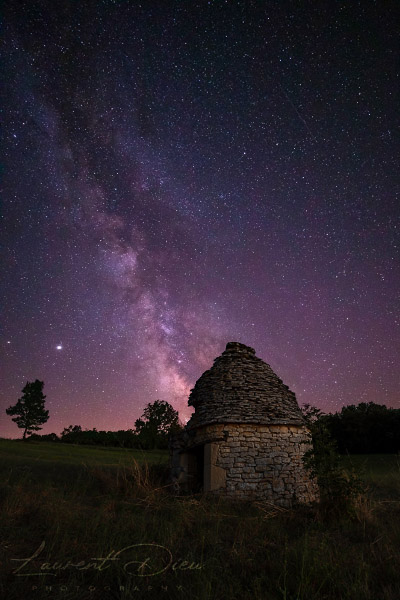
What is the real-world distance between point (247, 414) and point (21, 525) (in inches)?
239

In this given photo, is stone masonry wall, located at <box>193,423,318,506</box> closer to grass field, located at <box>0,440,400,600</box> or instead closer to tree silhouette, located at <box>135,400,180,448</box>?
grass field, located at <box>0,440,400,600</box>

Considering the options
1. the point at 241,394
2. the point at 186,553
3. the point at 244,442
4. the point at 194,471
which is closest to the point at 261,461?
the point at 244,442

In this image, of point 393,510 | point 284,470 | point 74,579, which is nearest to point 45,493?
point 74,579

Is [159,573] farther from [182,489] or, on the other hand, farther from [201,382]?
[201,382]

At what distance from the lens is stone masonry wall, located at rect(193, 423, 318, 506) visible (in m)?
9.06

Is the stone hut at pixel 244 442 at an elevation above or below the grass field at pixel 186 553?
above

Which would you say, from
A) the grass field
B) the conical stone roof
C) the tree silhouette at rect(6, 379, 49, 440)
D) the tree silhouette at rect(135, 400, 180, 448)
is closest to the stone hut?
the conical stone roof

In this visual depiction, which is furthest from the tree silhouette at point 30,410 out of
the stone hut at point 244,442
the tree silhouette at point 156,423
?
the stone hut at point 244,442

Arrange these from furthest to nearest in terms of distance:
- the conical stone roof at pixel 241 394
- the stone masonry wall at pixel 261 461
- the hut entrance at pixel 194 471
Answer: the hut entrance at pixel 194 471, the conical stone roof at pixel 241 394, the stone masonry wall at pixel 261 461

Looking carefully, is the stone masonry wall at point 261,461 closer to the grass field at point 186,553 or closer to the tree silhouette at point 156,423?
the grass field at point 186,553

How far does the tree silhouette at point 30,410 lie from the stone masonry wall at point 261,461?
4661 centimetres

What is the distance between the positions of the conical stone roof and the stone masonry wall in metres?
0.27

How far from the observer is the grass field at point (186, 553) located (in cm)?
346

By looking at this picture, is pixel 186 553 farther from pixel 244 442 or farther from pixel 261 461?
pixel 261 461
